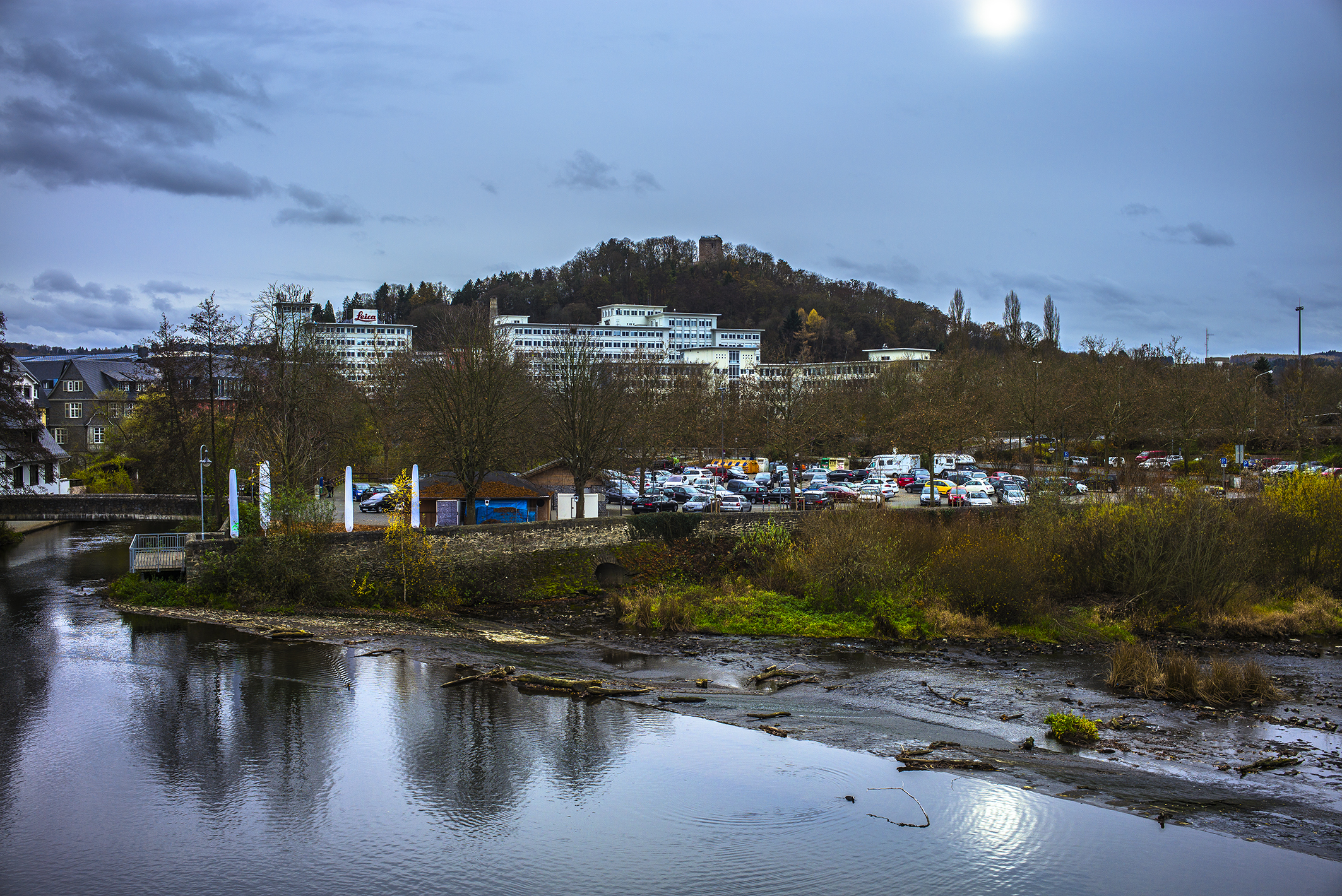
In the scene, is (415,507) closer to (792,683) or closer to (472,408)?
(472,408)

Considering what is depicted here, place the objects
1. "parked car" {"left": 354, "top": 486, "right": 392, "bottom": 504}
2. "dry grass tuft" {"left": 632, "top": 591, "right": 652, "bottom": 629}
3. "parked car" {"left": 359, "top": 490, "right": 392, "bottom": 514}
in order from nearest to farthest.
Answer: "dry grass tuft" {"left": 632, "top": 591, "right": 652, "bottom": 629} < "parked car" {"left": 359, "top": 490, "right": 392, "bottom": 514} < "parked car" {"left": 354, "top": 486, "right": 392, "bottom": 504}

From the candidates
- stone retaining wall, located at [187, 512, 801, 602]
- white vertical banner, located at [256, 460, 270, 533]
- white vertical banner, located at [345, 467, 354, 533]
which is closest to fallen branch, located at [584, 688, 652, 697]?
stone retaining wall, located at [187, 512, 801, 602]

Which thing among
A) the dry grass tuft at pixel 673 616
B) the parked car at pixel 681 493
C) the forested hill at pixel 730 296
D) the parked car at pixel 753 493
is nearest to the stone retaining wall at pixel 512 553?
the dry grass tuft at pixel 673 616

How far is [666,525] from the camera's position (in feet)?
129

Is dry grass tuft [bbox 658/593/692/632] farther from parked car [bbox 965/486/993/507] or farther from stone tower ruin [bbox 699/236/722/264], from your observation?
stone tower ruin [bbox 699/236/722/264]

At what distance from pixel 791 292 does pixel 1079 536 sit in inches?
5239

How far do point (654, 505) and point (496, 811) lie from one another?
31912mm

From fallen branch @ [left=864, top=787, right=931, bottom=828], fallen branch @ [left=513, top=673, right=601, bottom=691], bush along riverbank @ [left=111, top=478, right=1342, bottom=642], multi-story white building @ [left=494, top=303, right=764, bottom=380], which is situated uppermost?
multi-story white building @ [left=494, top=303, right=764, bottom=380]

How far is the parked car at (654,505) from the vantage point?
46.8m

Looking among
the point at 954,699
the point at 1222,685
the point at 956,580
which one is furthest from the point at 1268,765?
the point at 956,580

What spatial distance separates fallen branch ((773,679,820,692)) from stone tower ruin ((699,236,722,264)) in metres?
156

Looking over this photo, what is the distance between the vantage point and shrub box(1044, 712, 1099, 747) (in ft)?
60.5

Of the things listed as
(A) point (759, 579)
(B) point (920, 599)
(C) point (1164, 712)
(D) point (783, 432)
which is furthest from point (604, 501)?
(C) point (1164, 712)

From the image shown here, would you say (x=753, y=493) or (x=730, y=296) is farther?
(x=730, y=296)
